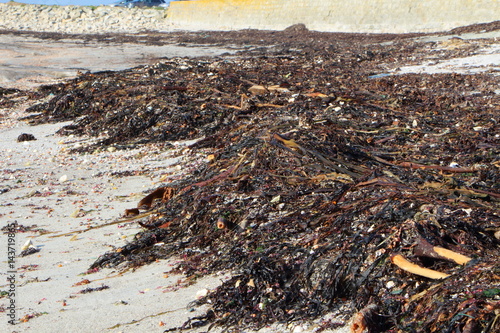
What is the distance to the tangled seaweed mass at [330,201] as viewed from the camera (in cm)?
289

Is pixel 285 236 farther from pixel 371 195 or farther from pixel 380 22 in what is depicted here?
pixel 380 22

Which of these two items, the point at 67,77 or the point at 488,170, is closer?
the point at 488,170

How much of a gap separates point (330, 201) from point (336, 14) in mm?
22531

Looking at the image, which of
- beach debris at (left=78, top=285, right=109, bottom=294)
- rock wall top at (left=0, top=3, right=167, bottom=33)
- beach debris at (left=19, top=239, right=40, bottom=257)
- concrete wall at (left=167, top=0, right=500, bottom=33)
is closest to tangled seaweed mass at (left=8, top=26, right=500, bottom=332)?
beach debris at (left=78, top=285, right=109, bottom=294)

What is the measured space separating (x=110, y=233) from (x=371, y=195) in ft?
7.45

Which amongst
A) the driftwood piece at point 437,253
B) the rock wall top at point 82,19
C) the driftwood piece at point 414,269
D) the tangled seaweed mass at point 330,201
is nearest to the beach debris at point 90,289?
the tangled seaweed mass at point 330,201

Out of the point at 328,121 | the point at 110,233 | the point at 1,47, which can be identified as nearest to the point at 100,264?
the point at 110,233

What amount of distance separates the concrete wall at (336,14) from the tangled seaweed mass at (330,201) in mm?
12805

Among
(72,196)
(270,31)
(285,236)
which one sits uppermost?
(270,31)

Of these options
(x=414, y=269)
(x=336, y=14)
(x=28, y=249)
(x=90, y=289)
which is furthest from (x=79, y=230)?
(x=336, y=14)

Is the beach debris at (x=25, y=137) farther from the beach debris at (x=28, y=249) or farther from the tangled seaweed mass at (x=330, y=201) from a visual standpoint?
the beach debris at (x=28, y=249)

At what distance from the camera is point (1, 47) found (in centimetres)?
2234

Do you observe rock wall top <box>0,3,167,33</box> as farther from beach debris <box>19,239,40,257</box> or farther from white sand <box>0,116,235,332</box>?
beach debris <box>19,239,40,257</box>

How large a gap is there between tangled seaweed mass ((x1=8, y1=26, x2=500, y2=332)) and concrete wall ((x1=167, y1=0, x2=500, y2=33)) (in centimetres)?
1281
